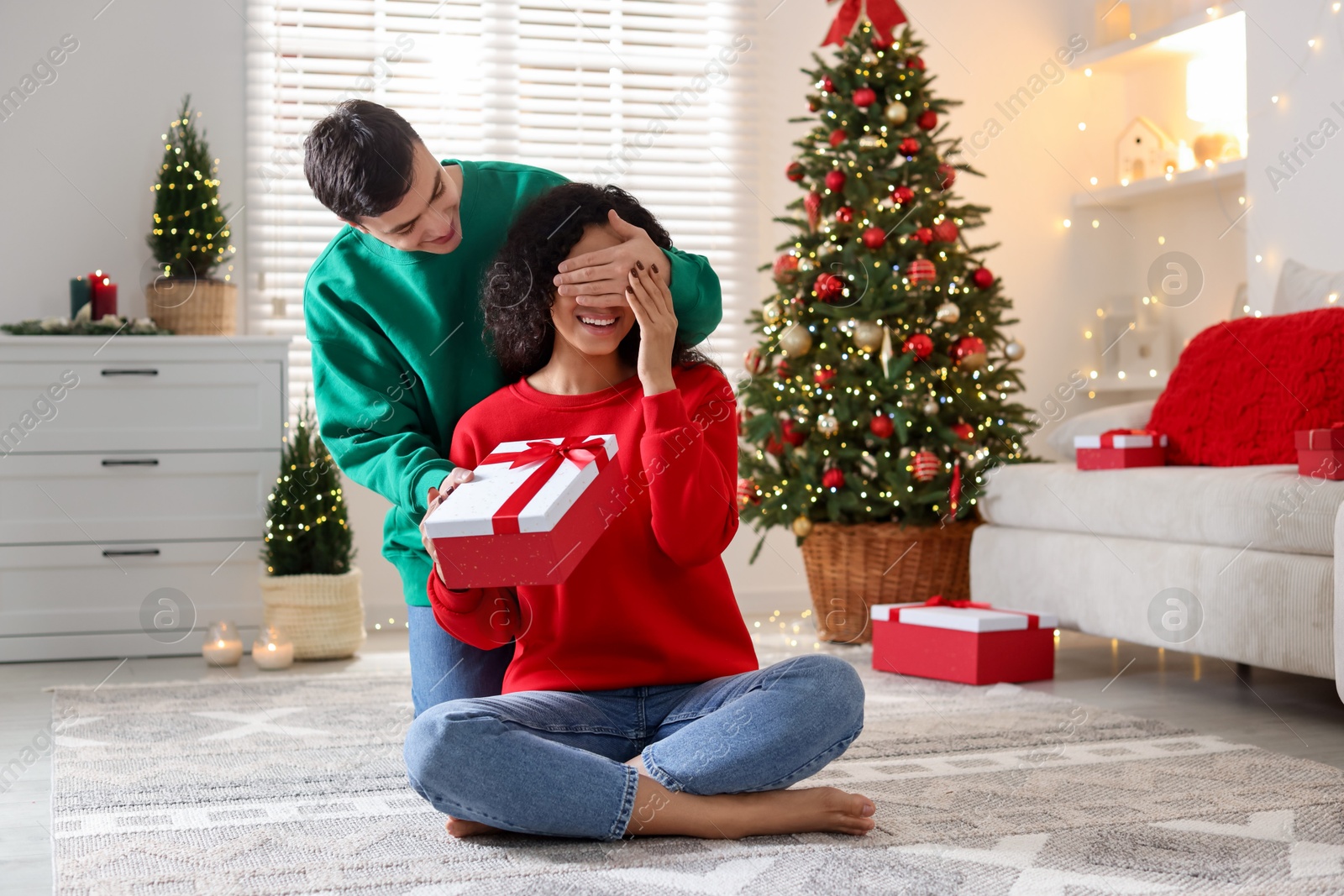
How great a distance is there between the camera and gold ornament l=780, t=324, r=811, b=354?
11.0 ft

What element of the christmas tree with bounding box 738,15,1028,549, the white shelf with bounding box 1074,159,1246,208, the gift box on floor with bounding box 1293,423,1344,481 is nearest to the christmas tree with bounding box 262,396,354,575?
the christmas tree with bounding box 738,15,1028,549

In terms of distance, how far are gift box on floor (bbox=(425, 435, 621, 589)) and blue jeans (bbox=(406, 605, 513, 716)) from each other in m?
0.36

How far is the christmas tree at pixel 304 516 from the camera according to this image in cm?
328

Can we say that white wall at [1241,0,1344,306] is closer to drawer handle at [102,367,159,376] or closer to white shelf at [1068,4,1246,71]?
white shelf at [1068,4,1246,71]

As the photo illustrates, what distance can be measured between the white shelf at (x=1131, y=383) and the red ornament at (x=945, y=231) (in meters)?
1.20

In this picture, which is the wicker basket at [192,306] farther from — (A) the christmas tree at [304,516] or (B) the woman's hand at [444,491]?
(B) the woman's hand at [444,491]

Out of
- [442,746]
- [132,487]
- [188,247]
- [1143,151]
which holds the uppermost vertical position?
[1143,151]

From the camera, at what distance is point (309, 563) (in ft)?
10.9

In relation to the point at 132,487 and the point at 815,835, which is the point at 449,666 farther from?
the point at 132,487

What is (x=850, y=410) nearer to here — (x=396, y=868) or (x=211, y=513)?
(x=211, y=513)

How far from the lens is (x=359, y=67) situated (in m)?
3.87

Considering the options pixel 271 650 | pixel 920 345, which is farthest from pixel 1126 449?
pixel 271 650

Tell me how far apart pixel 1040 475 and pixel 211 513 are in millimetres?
2150

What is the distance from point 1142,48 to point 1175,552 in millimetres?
2287
